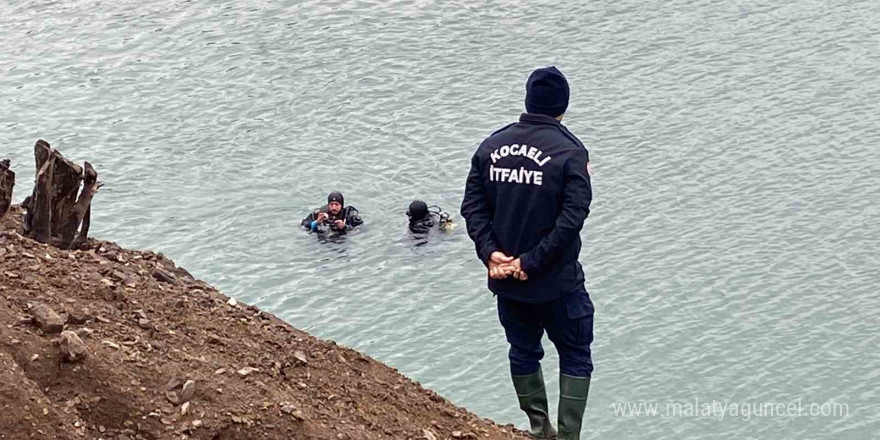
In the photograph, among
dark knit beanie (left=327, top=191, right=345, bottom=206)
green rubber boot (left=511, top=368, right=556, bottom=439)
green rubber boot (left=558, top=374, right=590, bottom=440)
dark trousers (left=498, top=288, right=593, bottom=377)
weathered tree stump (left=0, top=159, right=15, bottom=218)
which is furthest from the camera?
dark knit beanie (left=327, top=191, right=345, bottom=206)

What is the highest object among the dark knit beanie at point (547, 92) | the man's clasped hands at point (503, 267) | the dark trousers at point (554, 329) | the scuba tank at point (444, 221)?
the dark knit beanie at point (547, 92)

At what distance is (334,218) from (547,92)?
53.1 feet

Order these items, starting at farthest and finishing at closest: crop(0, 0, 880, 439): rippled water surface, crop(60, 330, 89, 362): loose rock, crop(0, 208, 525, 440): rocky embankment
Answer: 1. crop(0, 0, 880, 439): rippled water surface
2. crop(60, 330, 89, 362): loose rock
3. crop(0, 208, 525, 440): rocky embankment

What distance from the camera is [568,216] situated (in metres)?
9.49

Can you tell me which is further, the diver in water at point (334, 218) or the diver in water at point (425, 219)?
the diver in water at point (334, 218)

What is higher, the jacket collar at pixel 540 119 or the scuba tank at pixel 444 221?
the jacket collar at pixel 540 119

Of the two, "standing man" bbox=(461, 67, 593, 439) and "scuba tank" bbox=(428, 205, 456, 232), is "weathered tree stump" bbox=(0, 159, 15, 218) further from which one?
"scuba tank" bbox=(428, 205, 456, 232)

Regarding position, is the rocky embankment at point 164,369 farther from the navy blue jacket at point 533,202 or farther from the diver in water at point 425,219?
the diver in water at point 425,219

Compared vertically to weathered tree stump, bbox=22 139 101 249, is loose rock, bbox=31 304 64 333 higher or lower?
higher

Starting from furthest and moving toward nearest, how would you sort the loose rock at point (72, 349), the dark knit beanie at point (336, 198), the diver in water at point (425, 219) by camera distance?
the dark knit beanie at point (336, 198) < the diver in water at point (425, 219) < the loose rock at point (72, 349)

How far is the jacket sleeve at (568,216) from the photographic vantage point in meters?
9.48

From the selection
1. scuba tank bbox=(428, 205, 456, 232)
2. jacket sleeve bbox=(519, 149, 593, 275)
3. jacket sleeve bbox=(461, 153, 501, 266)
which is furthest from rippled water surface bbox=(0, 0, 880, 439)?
jacket sleeve bbox=(519, 149, 593, 275)

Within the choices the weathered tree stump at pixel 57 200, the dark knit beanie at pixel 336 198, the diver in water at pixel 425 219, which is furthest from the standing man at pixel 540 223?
the dark knit beanie at pixel 336 198

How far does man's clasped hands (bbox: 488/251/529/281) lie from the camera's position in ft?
31.7
